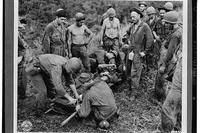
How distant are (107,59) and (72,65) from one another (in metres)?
0.16

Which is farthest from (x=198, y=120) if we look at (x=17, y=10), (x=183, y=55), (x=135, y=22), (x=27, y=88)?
(x=17, y=10)

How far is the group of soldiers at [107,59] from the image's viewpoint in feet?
4.31

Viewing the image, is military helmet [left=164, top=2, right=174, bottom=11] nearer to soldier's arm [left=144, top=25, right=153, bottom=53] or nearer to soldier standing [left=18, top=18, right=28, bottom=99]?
soldier's arm [left=144, top=25, right=153, bottom=53]

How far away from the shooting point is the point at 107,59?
1.33 metres

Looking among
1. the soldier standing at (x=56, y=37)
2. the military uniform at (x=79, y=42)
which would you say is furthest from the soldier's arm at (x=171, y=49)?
the soldier standing at (x=56, y=37)

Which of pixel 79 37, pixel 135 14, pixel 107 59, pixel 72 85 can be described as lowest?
pixel 72 85

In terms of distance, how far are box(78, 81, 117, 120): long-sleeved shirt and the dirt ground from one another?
0.03m

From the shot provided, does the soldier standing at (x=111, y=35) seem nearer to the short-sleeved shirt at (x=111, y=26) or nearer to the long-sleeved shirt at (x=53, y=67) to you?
the short-sleeved shirt at (x=111, y=26)

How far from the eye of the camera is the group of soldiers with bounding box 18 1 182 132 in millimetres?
1313

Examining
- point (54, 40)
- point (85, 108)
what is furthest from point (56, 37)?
point (85, 108)

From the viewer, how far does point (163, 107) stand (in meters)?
1.33

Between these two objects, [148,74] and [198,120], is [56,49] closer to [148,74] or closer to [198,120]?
[148,74]

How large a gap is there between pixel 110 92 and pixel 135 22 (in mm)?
344

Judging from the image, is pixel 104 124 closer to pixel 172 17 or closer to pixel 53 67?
pixel 53 67
